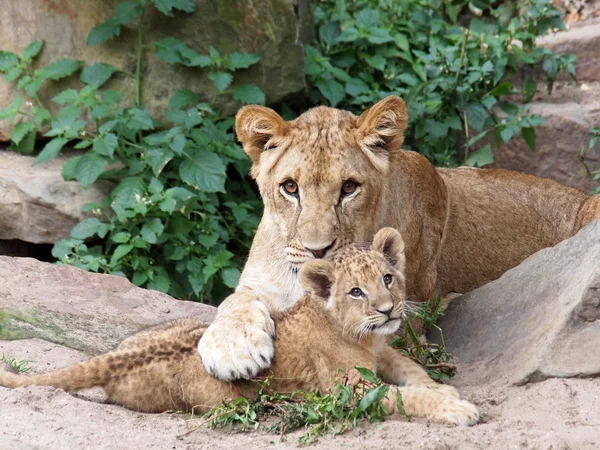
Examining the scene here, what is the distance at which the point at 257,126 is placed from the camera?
5789mm

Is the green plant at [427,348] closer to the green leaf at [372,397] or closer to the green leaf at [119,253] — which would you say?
the green leaf at [372,397]

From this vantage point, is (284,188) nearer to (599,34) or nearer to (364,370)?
(364,370)

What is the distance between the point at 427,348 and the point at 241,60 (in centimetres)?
351

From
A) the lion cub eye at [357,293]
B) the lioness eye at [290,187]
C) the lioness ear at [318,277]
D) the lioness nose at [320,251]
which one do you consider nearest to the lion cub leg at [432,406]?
the lion cub eye at [357,293]

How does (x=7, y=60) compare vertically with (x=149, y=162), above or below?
above

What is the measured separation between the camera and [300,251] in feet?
17.6

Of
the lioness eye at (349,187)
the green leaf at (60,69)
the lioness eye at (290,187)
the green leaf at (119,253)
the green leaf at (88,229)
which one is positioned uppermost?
the green leaf at (60,69)

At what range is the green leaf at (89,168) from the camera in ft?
25.6

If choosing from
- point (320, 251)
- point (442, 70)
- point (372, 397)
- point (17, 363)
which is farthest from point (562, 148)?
point (17, 363)

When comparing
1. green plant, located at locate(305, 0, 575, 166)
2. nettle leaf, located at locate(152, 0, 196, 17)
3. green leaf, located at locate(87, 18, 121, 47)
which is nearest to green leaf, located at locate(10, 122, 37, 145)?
green leaf, located at locate(87, 18, 121, 47)

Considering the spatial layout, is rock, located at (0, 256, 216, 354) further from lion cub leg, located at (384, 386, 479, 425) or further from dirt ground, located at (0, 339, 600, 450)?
lion cub leg, located at (384, 386, 479, 425)

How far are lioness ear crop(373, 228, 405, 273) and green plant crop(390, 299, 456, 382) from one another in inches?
18.0

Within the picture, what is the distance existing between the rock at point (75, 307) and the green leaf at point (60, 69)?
202 centimetres

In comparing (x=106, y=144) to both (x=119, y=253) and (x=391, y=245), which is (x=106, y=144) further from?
(x=391, y=245)
